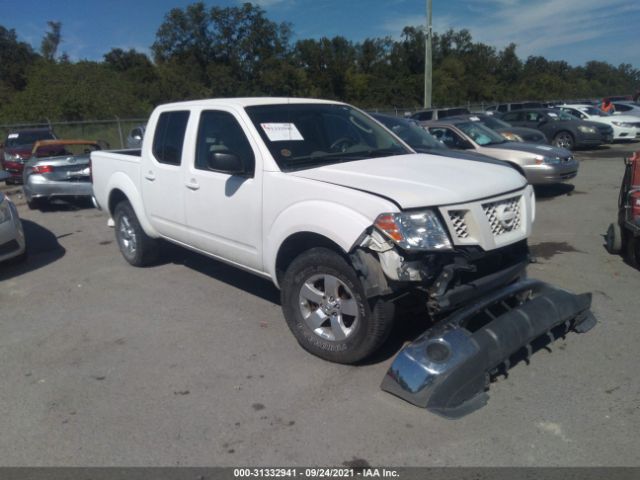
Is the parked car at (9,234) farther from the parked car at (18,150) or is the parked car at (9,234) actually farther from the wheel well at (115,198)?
the parked car at (18,150)

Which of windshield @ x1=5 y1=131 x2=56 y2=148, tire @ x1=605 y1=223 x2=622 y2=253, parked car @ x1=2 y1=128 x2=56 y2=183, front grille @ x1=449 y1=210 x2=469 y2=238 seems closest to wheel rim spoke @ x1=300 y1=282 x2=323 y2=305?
front grille @ x1=449 y1=210 x2=469 y2=238

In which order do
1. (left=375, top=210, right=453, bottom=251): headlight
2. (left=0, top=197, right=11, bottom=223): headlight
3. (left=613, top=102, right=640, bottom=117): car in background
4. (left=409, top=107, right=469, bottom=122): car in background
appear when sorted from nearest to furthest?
(left=375, top=210, right=453, bottom=251): headlight, (left=0, top=197, right=11, bottom=223): headlight, (left=409, top=107, right=469, bottom=122): car in background, (left=613, top=102, right=640, bottom=117): car in background

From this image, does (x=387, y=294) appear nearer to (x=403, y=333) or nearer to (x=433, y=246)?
(x=433, y=246)

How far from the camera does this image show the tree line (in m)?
42.8

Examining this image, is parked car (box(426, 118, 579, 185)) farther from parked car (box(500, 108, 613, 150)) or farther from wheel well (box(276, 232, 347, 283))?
parked car (box(500, 108, 613, 150))

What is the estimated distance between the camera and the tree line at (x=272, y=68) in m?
42.8

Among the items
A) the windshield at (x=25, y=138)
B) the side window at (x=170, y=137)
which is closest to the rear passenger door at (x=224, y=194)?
the side window at (x=170, y=137)

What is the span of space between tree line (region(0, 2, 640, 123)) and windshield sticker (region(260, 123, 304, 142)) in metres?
30.7

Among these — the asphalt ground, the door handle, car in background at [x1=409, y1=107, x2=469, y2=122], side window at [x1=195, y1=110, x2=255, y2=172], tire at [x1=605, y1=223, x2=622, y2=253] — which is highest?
car in background at [x1=409, y1=107, x2=469, y2=122]

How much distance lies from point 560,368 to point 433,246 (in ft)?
4.47

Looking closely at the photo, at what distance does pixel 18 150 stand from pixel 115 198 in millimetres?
11668

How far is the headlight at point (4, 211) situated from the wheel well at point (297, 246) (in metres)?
4.26

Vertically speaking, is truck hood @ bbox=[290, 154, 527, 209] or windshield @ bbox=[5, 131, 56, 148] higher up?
windshield @ bbox=[5, 131, 56, 148]

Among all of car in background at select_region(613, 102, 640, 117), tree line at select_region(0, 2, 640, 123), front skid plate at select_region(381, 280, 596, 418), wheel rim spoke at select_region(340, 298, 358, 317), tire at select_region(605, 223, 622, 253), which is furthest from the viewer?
tree line at select_region(0, 2, 640, 123)
